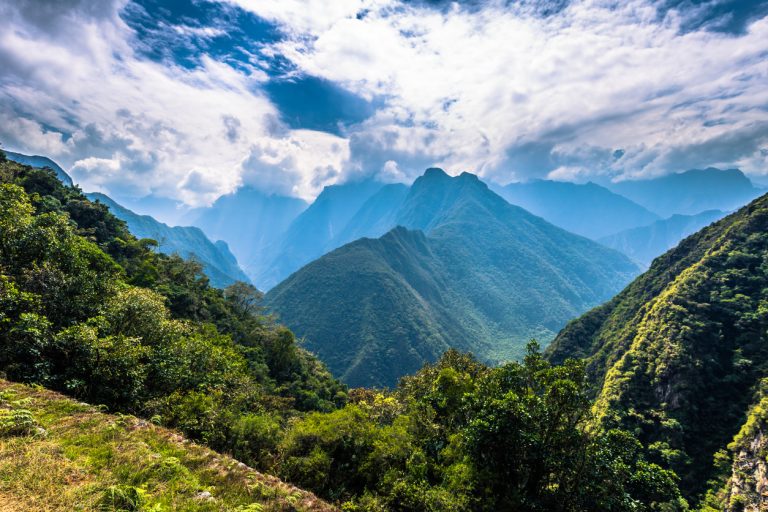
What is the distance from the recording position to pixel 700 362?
2222 inches

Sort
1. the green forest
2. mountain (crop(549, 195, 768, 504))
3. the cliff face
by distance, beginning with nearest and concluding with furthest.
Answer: the green forest → the cliff face → mountain (crop(549, 195, 768, 504))

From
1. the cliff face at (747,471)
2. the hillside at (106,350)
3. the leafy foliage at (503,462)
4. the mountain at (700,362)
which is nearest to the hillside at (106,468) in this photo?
the hillside at (106,350)

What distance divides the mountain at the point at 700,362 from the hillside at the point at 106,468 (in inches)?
2438

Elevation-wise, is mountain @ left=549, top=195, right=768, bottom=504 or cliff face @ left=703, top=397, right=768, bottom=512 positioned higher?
mountain @ left=549, top=195, right=768, bottom=504

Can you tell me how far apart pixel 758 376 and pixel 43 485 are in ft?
265

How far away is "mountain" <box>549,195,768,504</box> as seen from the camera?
50438 millimetres

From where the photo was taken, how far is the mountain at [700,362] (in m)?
50.4

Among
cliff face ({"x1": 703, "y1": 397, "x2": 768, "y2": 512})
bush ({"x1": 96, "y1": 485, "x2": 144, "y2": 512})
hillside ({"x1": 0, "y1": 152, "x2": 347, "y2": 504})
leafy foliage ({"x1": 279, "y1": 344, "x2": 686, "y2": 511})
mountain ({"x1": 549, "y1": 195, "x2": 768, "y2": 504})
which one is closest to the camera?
bush ({"x1": 96, "y1": 485, "x2": 144, "y2": 512})

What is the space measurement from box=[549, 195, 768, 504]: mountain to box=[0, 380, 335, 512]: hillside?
61.9 m

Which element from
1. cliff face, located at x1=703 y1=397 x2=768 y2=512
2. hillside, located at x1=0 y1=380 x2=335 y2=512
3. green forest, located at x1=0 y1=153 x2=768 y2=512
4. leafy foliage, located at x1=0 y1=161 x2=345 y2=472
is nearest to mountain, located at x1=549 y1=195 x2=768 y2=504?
green forest, located at x1=0 y1=153 x2=768 y2=512

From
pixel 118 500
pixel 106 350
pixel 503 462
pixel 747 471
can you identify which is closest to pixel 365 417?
pixel 503 462

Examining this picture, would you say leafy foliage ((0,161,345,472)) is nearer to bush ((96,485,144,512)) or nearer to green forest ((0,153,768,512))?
green forest ((0,153,768,512))

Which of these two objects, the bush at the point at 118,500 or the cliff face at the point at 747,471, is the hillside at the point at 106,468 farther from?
the cliff face at the point at 747,471

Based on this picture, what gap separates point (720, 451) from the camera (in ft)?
153
